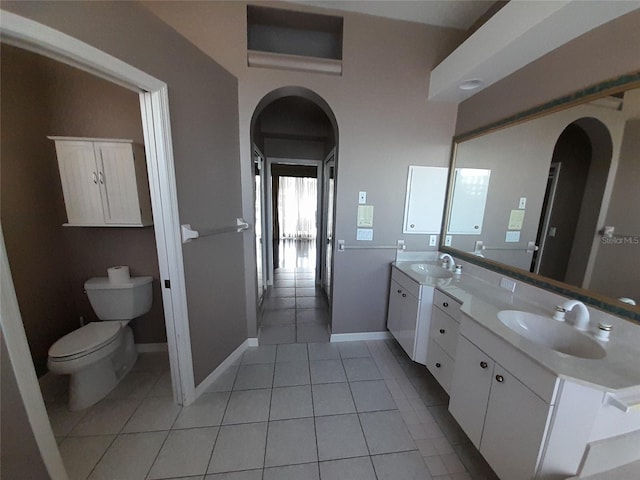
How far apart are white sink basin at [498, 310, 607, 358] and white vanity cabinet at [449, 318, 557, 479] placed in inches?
9.0

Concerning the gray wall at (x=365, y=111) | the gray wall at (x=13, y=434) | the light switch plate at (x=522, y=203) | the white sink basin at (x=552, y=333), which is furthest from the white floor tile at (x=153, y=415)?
the light switch plate at (x=522, y=203)

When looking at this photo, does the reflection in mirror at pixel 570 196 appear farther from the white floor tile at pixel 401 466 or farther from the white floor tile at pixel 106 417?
the white floor tile at pixel 106 417

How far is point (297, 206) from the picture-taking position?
756 cm

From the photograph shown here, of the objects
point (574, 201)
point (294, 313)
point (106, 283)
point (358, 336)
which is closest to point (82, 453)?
point (106, 283)

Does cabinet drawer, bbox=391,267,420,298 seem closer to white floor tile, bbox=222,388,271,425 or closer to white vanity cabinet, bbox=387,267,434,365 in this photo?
white vanity cabinet, bbox=387,267,434,365

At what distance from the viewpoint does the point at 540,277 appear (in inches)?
56.5

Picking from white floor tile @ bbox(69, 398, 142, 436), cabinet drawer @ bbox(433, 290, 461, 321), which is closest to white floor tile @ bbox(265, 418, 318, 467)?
white floor tile @ bbox(69, 398, 142, 436)

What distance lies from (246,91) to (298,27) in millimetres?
857

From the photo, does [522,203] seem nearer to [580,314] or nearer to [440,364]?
[580,314]

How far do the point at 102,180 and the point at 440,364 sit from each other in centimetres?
286

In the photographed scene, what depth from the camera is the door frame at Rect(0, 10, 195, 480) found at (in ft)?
2.56

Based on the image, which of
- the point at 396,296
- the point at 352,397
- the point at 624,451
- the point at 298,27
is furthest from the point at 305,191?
the point at 624,451

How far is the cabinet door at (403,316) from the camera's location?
1874mm

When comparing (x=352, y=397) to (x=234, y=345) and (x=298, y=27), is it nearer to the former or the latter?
(x=234, y=345)
